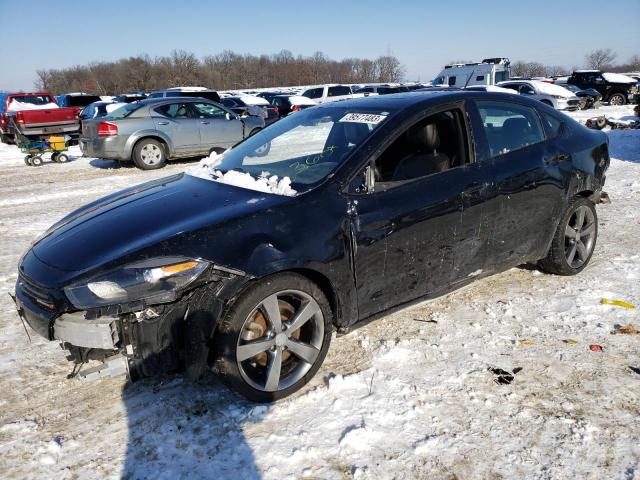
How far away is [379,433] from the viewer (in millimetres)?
2604

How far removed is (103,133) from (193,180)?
8701mm

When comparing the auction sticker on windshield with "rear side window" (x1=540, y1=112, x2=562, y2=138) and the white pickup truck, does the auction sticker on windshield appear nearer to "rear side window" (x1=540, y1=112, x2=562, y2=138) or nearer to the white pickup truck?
"rear side window" (x1=540, y1=112, x2=562, y2=138)

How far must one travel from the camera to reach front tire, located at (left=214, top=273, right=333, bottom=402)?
2.67 meters

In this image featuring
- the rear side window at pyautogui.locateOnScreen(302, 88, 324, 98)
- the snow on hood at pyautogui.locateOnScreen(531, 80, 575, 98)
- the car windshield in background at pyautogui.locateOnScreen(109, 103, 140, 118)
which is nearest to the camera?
the car windshield in background at pyautogui.locateOnScreen(109, 103, 140, 118)

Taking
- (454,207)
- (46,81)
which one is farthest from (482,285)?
(46,81)

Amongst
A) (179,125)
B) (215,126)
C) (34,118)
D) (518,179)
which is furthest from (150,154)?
(518,179)

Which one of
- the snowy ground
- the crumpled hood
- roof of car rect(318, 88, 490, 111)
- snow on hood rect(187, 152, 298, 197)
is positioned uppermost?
roof of car rect(318, 88, 490, 111)

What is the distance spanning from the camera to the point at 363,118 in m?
3.56

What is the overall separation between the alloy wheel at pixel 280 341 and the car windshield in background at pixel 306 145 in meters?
Result: 0.74

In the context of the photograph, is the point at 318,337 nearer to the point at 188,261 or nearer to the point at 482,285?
the point at 188,261

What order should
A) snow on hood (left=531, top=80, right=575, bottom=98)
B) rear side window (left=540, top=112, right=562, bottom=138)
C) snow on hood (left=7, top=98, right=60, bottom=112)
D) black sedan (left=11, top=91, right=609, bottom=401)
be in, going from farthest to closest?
snow on hood (left=531, top=80, right=575, bottom=98)
snow on hood (left=7, top=98, right=60, bottom=112)
rear side window (left=540, top=112, right=562, bottom=138)
black sedan (left=11, top=91, right=609, bottom=401)

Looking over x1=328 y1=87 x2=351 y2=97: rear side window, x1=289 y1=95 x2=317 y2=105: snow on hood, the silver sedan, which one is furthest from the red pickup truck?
x1=328 y1=87 x2=351 y2=97: rear side window

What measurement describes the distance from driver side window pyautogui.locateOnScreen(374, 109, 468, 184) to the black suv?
95.3 ft

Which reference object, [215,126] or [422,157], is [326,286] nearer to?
[422,157]
